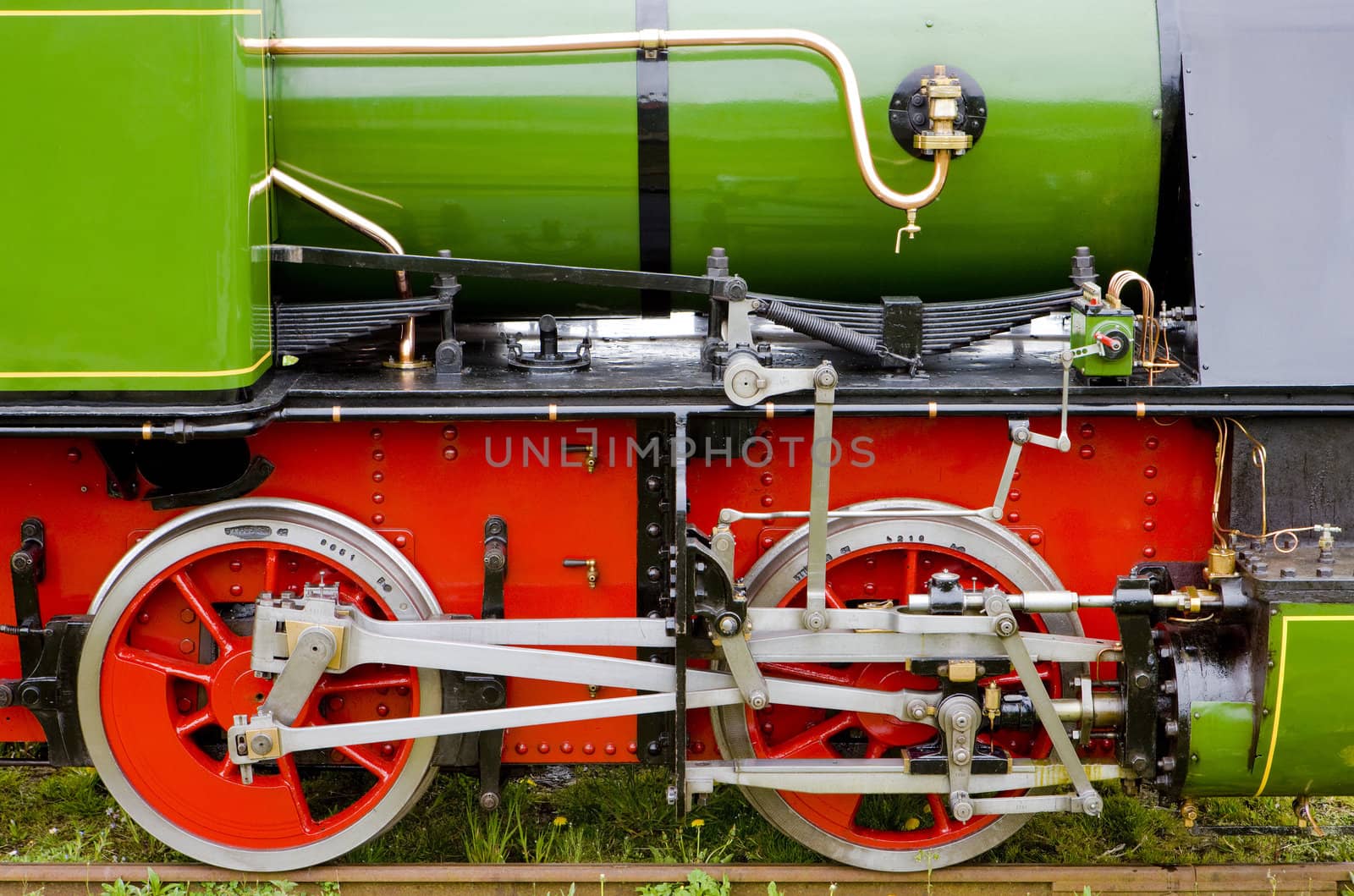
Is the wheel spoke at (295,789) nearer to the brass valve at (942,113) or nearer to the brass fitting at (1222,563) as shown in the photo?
the brass valve at (942,113)

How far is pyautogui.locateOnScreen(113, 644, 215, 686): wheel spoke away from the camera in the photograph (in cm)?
350

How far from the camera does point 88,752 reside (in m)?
3.53

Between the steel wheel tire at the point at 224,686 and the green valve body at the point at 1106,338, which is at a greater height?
the green valve body at the point at 1106,338

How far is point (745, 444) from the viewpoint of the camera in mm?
3461

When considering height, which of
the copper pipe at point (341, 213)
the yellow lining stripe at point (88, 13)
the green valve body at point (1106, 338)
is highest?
the yellow lining stripe at point (88, 13)

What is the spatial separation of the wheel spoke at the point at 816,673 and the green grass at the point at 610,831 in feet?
1.86

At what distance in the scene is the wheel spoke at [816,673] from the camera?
362cm

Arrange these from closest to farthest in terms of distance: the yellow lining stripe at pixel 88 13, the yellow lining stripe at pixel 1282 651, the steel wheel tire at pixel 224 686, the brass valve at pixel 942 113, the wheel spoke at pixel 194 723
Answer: the yellow lining stripe at pixel 88 13 < the yellow lining stripe at pixel 1282 651 < the brass valve at pixel 942 113 < the steel wheel tire at pixel 224 686 < the wheel spoke at pixel 194 723

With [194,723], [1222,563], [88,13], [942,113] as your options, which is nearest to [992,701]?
[1222,563]

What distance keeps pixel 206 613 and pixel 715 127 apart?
1.86 meters

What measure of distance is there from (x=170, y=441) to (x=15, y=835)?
1.66 metres

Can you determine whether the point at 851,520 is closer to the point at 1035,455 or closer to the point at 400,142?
the point at 1035,455

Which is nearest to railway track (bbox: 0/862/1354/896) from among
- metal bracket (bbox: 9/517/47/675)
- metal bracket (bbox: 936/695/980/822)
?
metal bracket (bbox: 936/695/980/822)

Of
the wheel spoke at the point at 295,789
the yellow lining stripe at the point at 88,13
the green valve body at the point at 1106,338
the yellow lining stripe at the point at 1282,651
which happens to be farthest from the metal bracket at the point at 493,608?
the yellow lining stripe at the point at 1282,651
